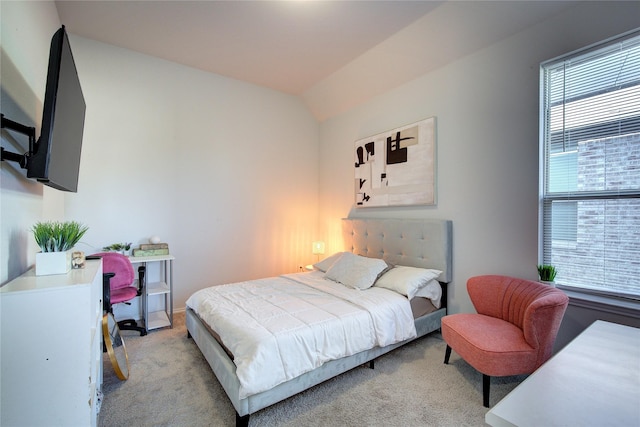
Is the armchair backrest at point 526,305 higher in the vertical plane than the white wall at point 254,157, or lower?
lower

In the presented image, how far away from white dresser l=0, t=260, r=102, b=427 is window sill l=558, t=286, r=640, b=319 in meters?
3.09

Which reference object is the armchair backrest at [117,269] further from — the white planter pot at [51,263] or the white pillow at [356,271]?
the white pillow at [356,271]

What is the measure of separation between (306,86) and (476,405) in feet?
13.9

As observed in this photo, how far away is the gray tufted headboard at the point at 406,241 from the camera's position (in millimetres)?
2908

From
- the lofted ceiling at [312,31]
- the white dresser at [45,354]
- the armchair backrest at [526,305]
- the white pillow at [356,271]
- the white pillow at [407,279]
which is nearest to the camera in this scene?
the white dresser at [45,354]

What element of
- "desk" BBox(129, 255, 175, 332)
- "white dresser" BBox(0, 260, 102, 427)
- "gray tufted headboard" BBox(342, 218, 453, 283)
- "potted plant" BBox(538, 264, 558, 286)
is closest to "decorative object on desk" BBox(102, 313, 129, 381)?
"desk" BBox(129, 255, 175, 332)

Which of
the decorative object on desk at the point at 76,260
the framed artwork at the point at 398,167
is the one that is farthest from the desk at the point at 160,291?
the framed artwork at the point at 398,167

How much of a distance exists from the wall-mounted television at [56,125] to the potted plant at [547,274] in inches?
130

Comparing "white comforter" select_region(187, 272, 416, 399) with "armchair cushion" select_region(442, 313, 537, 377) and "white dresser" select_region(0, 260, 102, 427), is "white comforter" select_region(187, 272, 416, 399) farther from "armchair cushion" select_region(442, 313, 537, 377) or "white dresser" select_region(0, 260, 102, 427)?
"white dresser" select_region(0, 260, 102, 427)

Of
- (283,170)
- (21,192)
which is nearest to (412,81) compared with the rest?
(283,170)

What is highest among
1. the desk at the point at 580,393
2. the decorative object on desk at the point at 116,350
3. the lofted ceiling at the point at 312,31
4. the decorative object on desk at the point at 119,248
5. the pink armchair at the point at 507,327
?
the lofted ceiling at the point at 312,31

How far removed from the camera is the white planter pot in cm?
143

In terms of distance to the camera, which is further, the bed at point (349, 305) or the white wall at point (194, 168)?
the white wall at point (194, 168)

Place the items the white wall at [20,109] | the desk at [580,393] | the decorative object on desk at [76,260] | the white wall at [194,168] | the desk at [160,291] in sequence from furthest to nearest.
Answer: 1. the white wall at [194,168]
2. the desk at [160,291]
3. the decorative object on desk at [76,260]
4. the white wall at [20,109]
5. the desk at [580,393]
